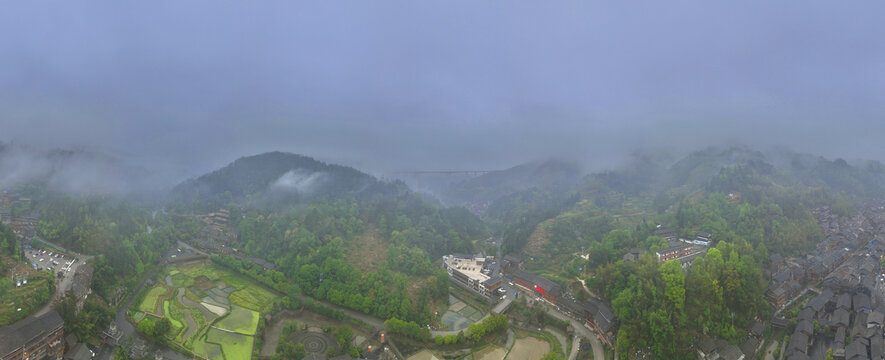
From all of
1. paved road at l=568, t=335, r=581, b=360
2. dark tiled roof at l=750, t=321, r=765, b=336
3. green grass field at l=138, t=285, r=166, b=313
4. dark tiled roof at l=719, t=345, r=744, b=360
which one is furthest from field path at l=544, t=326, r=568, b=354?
green grass field at l=138, t=285, r=166, b=313

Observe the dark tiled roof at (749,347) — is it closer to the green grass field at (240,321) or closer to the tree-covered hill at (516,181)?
the green grass field at (240,321)

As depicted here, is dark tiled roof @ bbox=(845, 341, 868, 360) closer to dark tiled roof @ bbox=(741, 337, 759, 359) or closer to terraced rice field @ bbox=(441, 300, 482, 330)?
dark tiled roof @ bbox=(741, 337, 759, 359)

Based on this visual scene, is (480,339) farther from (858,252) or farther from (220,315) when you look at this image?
(858,252)

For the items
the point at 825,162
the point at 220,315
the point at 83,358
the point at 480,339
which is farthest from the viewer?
the point at 825,162

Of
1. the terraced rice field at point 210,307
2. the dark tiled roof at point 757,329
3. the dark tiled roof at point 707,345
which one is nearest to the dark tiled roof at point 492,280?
the dark tiled roof at point 707,345

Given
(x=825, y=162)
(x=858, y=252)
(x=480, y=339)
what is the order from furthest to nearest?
(x=825, y=162) < (x=858, y=252) < (x=480, y=339)

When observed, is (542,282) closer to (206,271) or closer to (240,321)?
(240,321)

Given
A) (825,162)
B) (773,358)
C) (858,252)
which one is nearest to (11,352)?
(773,358)
